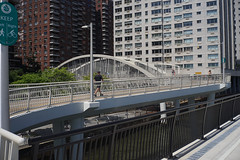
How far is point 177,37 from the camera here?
6475 cm

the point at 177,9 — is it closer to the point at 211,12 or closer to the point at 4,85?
the point at 211,12

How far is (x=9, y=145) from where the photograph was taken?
2512 millimetres

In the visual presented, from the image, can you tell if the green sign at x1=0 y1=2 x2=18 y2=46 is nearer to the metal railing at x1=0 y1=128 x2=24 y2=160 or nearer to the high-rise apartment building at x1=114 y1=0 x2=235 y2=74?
the metal railing at x1=0 y1=128 x2=24 y2=160

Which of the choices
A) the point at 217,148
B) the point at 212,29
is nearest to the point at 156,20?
the point at 212,29

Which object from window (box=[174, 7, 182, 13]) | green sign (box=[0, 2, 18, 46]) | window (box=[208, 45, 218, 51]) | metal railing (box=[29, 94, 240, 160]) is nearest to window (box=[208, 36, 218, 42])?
window (box=[208, 45, 218, 51])

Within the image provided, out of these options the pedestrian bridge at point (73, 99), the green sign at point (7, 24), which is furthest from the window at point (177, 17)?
the green sign at point (7, 24)

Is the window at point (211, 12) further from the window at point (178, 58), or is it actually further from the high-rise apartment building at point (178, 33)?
the window at point (178, 58)

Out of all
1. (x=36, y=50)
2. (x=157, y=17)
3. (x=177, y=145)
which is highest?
(x=157, y=17)

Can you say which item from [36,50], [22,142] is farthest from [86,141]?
[36,50]

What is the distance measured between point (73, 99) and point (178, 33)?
5617cm

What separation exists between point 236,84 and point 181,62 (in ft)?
76.0

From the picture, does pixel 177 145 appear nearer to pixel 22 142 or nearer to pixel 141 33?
pixel 22 142

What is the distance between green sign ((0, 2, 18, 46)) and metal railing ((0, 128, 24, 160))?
1744mm

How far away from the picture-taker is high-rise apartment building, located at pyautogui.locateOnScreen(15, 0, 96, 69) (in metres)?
79.4
